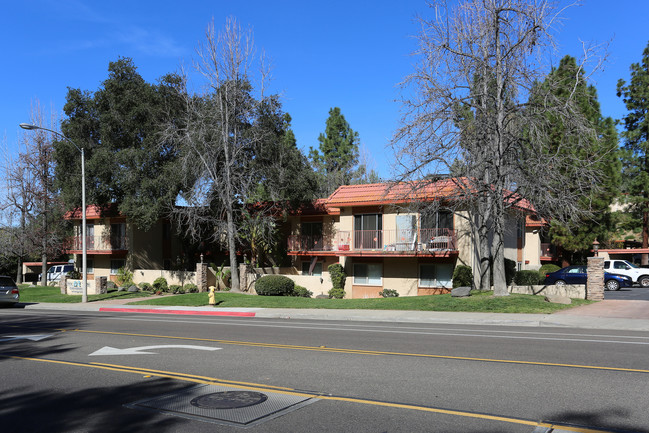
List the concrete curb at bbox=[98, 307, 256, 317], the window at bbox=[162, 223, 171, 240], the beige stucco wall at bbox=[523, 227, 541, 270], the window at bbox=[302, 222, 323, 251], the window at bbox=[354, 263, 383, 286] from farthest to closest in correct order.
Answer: the beige stucco wall at bbox=[523, 227, 541, 270] → the window at bbox=[162, 223, 171, 240] → the window at bbox=[302, 222, 323, 251] → the window at bbox=[354, 263, 383, 286] → the concrete curb at bbox=[98, 307, 256, 317]

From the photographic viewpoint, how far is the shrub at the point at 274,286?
30.3 m

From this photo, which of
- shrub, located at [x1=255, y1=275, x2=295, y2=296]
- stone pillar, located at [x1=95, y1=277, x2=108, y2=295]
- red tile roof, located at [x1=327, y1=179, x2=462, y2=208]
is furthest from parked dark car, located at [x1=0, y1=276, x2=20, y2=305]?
Answer: red tile roof, located at [x1=327, y1=179, x2=462, y2=208]

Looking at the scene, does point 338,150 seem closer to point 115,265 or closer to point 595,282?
point 115,265

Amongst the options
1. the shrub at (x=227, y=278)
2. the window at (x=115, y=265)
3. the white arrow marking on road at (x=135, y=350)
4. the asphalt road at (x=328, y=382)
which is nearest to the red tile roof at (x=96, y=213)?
the window at (x=115, y=265)

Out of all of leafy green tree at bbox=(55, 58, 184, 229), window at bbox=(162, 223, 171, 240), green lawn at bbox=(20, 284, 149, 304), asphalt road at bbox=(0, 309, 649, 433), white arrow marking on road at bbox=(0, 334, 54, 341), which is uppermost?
leafy green tree at bbox=(55, 58, 184, 229)

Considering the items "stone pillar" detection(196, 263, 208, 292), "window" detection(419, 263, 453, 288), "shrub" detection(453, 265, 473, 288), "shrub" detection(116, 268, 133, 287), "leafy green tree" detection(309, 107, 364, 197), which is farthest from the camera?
"leafy green tree" detection(309, 107, 364, 197)

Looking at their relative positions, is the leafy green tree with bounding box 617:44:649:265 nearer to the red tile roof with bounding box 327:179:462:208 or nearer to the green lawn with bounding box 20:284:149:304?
the red tile roof with bounding box 327:179:462:208

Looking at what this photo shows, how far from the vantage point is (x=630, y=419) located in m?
6.07

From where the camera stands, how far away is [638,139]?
1826 inches

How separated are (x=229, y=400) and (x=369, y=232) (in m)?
25.2

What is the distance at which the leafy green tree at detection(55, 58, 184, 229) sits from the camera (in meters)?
33.6

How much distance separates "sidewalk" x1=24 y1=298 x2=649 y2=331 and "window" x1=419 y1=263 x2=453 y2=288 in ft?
28.9

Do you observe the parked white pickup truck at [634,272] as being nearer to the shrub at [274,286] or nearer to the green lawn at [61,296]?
the shrub at [274,286]

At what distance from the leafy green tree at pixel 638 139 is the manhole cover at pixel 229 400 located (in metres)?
45.5
